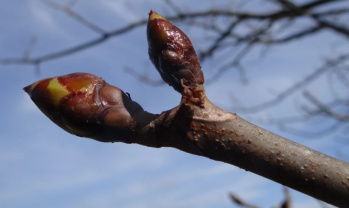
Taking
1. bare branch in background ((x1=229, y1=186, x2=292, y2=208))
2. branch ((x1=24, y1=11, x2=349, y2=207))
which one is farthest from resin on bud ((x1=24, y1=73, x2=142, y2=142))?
bare branch in background ((x1=229, y1=186, x2=292, y2=208))

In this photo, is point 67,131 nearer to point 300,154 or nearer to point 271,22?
point 300,154

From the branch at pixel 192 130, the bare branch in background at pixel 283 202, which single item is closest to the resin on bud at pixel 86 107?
the branch at pixel 192 130

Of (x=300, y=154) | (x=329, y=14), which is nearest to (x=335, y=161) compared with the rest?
(x=300, y=154)

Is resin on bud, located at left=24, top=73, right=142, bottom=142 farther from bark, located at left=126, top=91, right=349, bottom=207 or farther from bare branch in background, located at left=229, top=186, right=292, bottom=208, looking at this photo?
bare branch in background, located at left=229, top=186, right=292, bottom=208

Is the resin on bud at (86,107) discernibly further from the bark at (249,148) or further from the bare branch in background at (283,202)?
the bare branch in background at (283,202)

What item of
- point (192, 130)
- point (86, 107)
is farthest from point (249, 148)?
point (86, 107)
